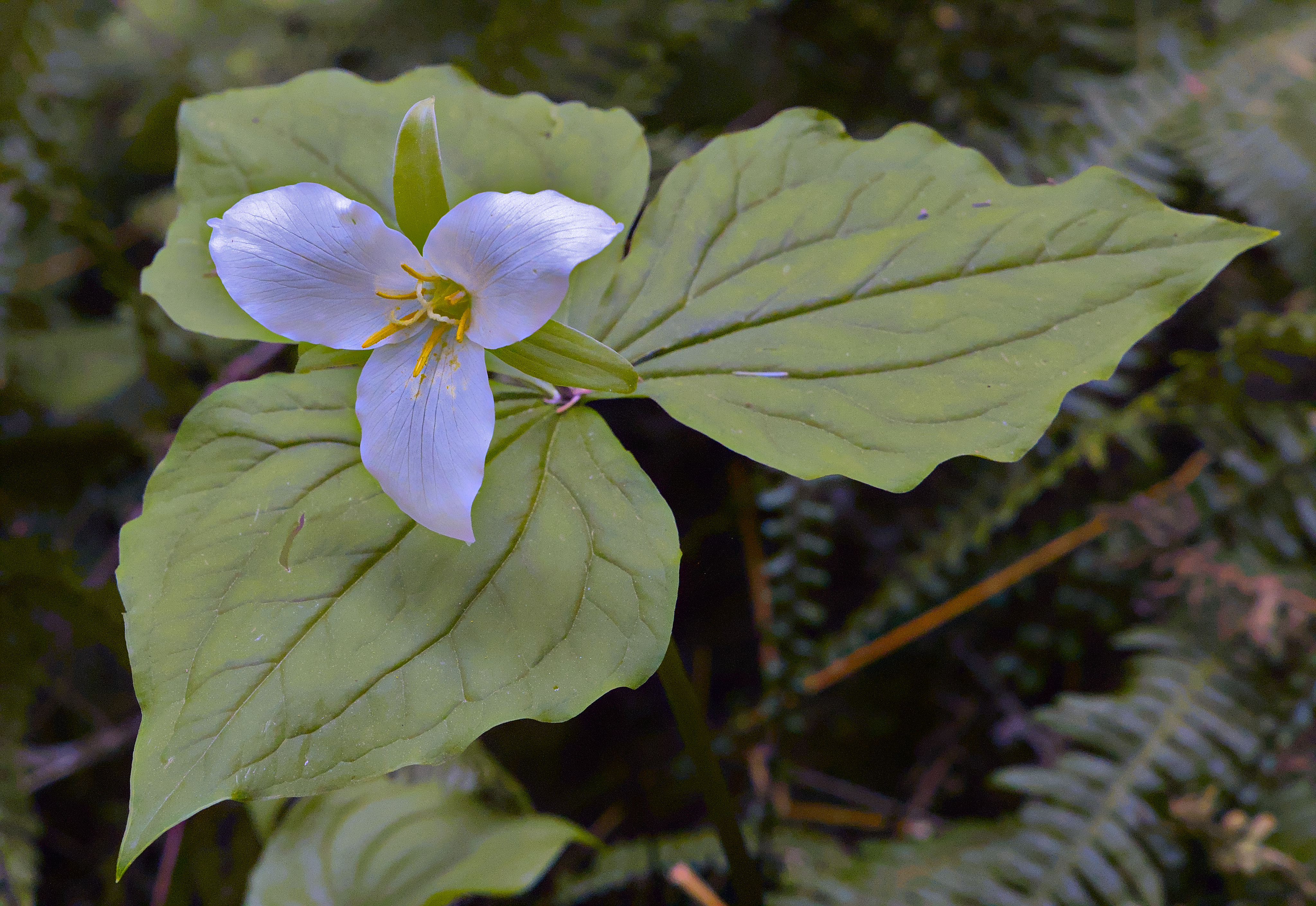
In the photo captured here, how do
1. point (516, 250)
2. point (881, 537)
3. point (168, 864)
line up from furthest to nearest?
point (881, 537) < point (168, 864) < point (516, 250)

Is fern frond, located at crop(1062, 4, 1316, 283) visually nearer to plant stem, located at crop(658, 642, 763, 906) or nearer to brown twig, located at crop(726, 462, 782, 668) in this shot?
brown twig, located at crop(726, 462, 782, 668)

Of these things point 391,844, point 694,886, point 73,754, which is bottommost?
Result: point 73,754

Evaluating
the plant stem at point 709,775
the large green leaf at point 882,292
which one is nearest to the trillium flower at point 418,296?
the large green leaf at point 882,292

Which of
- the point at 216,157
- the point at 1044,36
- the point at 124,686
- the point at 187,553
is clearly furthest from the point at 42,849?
the point at 1044,36

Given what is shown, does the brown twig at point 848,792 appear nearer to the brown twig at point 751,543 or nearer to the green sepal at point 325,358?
the brown twig at point 751,543

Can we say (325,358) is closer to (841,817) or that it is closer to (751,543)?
(751,543)

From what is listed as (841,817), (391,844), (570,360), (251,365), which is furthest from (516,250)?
(841,817)

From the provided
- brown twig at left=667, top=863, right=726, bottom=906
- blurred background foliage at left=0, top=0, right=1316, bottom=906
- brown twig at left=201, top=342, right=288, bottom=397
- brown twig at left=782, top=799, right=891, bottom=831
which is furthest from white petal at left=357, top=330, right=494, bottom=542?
brown twig at left=782, top=799, right=891, bottom=831
